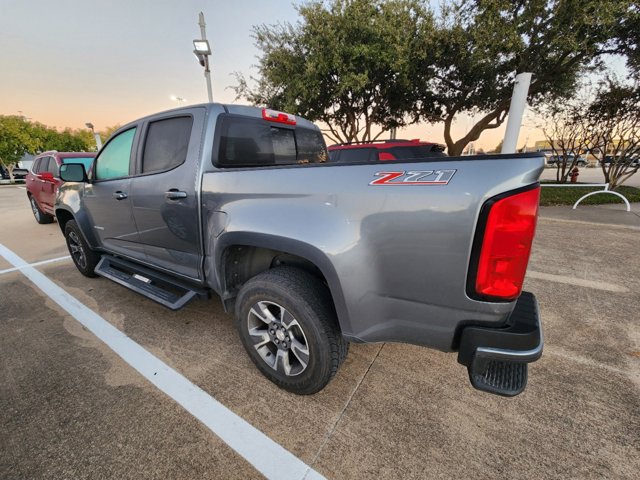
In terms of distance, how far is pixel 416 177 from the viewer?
1349 millimetres

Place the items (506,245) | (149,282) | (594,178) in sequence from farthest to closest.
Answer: (594,178) → (149,282) → (506,245)

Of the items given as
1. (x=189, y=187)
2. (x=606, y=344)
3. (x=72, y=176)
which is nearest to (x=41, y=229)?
(x=72, y=176)

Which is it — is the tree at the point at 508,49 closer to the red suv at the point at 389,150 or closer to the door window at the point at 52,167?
the red suv at the point at 389,150

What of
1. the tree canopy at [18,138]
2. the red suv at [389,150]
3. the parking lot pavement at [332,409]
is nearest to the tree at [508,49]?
the red suv at [389,150]

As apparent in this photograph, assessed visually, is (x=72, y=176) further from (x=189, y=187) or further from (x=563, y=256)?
(x=563, y=256)

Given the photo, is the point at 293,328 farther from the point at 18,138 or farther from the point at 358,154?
the point at 18,138

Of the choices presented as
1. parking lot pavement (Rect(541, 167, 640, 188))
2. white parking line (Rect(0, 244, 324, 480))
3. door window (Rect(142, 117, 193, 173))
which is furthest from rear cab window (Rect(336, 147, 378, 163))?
parking lot pavement (Rect(541, 167, 640, 188))

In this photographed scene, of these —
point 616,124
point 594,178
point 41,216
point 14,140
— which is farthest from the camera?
point 14,140

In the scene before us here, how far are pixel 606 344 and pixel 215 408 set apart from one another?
10.3 ft

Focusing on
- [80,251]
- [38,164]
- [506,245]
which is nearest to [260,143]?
[506,245]

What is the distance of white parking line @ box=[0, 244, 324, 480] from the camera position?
155cm

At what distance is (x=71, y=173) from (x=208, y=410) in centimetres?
307

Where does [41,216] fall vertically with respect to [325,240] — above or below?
below

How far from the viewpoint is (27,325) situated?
2906 millimetres
